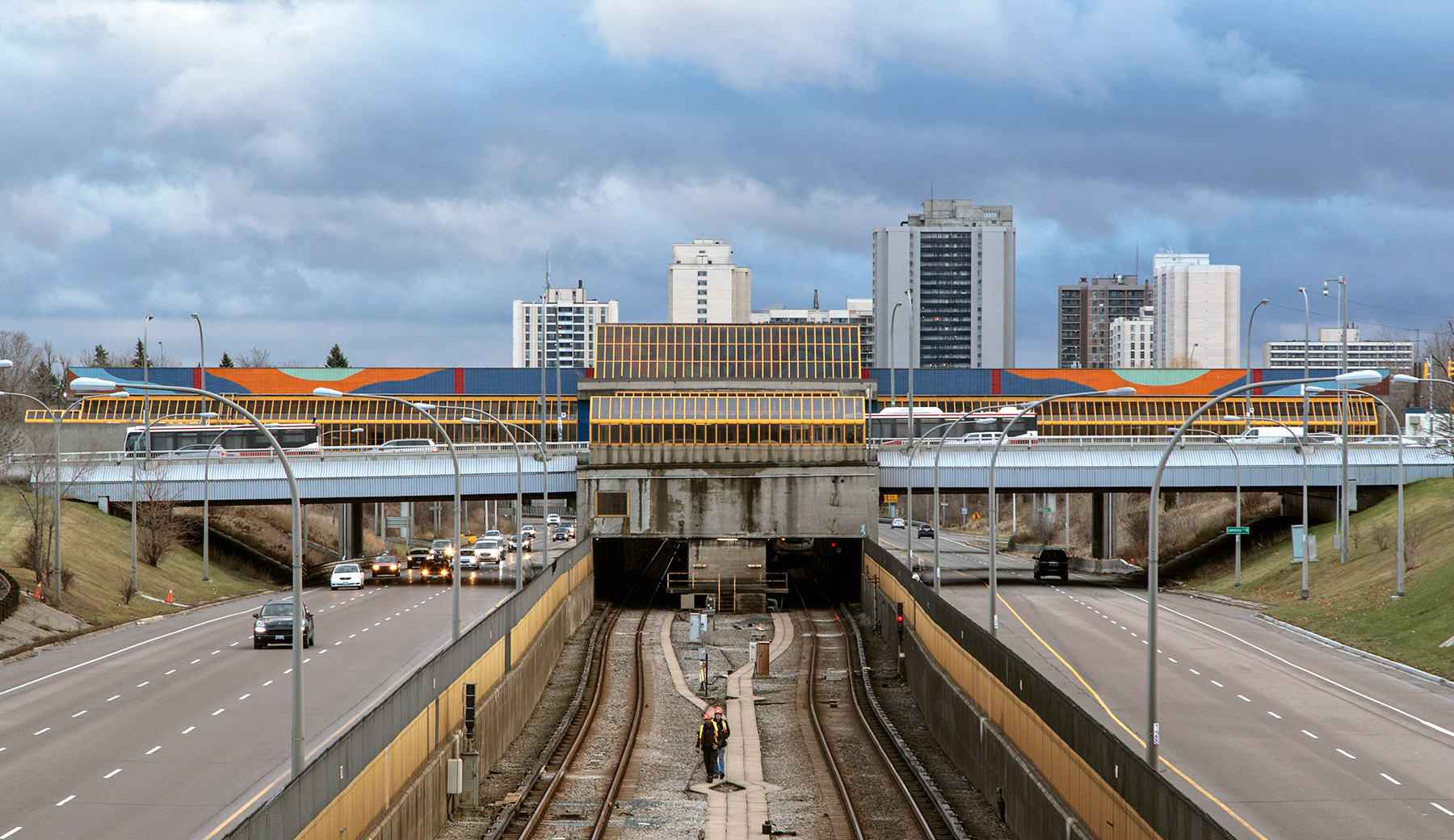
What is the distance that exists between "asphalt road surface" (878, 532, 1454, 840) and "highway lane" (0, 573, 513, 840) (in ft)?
57.9

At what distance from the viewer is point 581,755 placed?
35.9 meters

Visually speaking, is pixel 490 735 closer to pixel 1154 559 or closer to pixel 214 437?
pixel 1154 559

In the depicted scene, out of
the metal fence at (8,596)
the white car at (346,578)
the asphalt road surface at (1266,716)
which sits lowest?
the white car at (346,578)

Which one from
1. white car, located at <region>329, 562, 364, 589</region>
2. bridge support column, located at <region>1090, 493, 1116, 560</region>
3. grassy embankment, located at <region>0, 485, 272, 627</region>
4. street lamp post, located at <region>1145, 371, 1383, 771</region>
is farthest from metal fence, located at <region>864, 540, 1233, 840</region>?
bridge support column, located at <region>1090, 493, 1116, 560</region>

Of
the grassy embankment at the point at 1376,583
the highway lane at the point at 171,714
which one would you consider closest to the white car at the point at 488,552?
the highway lane at the point at 171,714

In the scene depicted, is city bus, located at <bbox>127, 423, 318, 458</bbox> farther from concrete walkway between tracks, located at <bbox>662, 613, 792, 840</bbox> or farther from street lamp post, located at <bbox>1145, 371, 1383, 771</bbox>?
street lamp post, located at <bbox>1145, 371, 1383, 771</bbox>

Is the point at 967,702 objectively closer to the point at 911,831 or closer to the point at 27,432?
the point at 911,831

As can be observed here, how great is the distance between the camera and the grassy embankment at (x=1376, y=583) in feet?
143

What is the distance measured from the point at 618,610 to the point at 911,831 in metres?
43.0

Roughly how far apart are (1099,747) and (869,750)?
16896 mm

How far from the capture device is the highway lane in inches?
886

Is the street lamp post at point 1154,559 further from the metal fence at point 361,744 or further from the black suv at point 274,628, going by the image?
the black suv at point 274,628

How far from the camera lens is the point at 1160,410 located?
111188mm

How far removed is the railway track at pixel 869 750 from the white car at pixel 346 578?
78.0 ft
